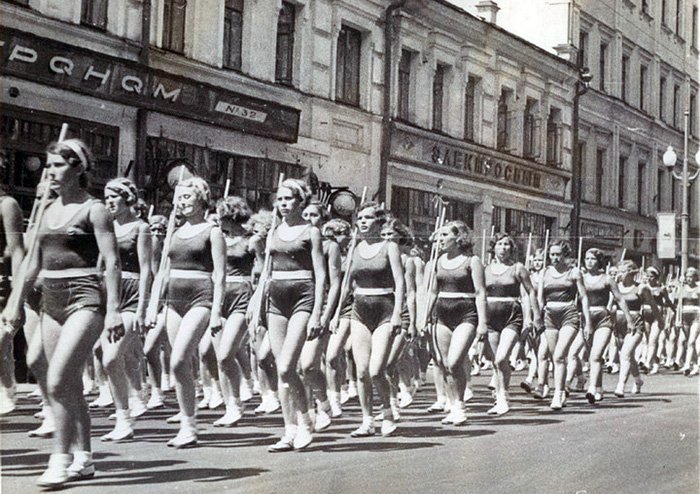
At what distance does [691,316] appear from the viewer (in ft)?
38.3

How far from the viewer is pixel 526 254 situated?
369 inches

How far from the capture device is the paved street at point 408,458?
616 centimetres

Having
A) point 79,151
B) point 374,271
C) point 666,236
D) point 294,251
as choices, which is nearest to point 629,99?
point 666,236

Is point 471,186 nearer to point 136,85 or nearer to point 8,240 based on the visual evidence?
point 136,85

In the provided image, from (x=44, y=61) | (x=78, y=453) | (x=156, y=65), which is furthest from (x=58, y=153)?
(x=78, y=453)

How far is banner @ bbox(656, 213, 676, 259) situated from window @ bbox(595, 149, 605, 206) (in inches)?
18.7

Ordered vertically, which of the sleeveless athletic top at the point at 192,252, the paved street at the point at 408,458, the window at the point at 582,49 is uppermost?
the window at the point at 582,49

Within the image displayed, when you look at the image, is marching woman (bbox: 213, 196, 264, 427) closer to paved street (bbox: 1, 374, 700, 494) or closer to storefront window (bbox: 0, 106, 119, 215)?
paved street (bbox: 1, 374, 700, 494)

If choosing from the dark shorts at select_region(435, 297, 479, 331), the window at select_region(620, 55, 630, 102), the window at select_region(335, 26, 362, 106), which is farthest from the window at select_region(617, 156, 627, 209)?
the window at select_region(335, 26, 362, 106)

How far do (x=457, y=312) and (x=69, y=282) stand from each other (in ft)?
12.8

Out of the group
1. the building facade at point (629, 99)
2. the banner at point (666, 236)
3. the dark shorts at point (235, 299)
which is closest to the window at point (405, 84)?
the building facade at point (629, 99)

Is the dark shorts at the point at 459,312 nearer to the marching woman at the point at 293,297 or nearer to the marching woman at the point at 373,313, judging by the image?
the marching woman at the point at 373,313

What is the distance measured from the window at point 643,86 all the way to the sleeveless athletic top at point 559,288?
1824 millimetres

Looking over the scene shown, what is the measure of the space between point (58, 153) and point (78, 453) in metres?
1.43
